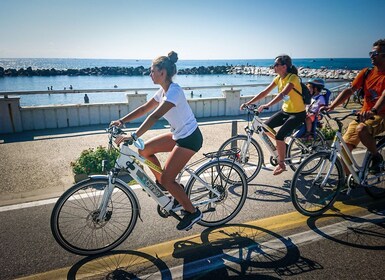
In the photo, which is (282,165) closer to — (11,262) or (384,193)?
(384,193)

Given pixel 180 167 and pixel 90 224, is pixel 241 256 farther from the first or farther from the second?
pixel 90 224

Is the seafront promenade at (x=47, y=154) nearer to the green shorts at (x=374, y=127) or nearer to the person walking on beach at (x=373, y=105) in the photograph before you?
the green shorts at (x=374, y=127)

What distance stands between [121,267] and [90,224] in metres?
0.76

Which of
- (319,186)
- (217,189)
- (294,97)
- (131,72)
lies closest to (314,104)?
(294,97)

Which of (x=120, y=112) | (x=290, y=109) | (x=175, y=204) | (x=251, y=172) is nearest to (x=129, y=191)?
(x=175, y=204)

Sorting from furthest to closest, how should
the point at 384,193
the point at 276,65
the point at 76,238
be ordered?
the point at 276,65 < the point at 384,193 < the point at 76,238

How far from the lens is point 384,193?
4746mm

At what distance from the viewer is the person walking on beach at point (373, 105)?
13.3 feet

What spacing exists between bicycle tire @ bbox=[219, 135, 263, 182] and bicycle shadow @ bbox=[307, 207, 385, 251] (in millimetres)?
1642

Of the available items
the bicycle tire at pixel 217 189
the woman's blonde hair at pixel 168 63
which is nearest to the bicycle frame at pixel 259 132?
the bicycle tire at pixel 217 189

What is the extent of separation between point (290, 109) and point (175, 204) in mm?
3046

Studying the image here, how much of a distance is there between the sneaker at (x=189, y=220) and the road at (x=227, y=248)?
208mm

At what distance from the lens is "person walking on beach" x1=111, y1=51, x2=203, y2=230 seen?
10.2ft

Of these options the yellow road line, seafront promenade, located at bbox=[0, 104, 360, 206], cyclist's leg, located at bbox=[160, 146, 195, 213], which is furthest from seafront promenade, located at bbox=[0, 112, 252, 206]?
cyclist's leg, located at bbox=[160, 146, 195, 213]
